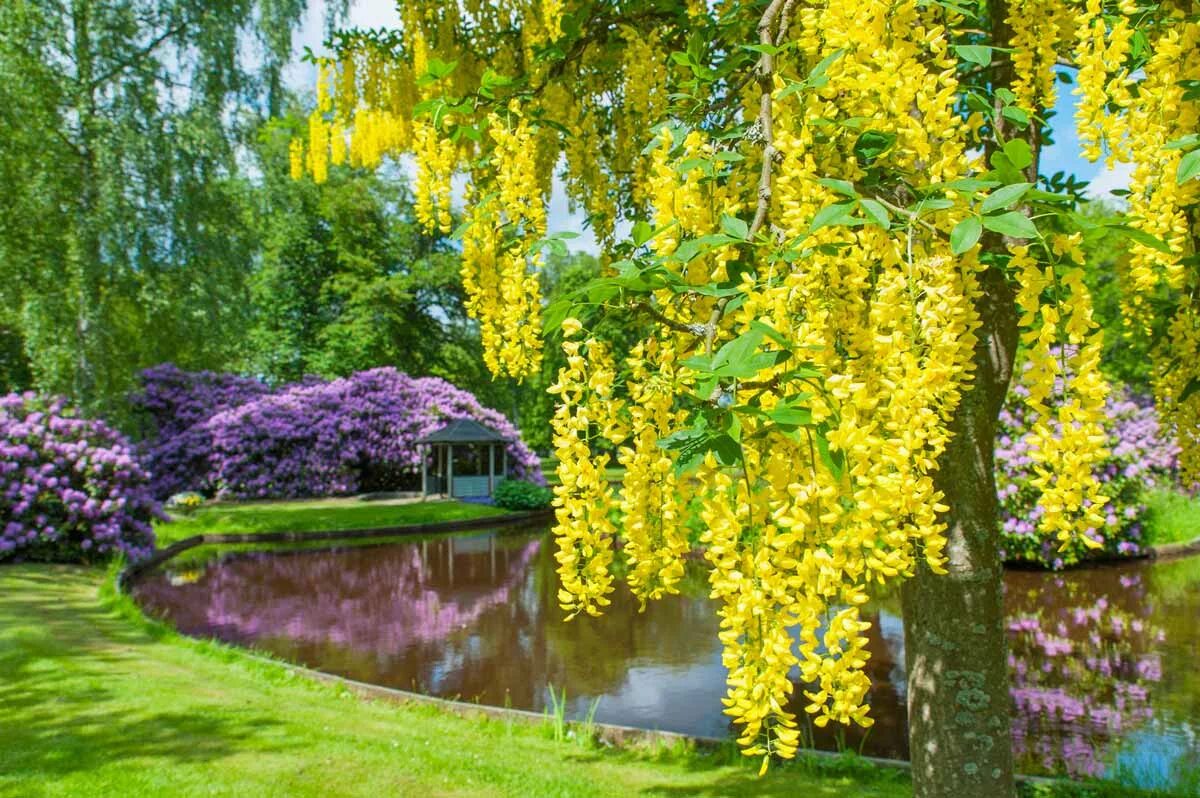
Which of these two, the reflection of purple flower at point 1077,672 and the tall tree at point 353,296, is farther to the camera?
the tall tree at point 353,296

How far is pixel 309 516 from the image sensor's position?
60.8 ft

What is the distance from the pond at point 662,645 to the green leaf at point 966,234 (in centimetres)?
389

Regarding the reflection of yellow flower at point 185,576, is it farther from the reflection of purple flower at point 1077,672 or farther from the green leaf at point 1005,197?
the green leaf at point 1005,197

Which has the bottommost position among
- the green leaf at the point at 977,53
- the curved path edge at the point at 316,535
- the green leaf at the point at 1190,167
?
the curved path edge at the point at 316,535

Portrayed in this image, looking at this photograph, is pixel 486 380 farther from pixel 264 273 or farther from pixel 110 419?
pixel 110 419

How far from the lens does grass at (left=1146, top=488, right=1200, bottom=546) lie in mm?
13430

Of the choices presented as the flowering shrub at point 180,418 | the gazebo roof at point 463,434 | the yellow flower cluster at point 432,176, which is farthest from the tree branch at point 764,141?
the flowering shrub at point 180,418

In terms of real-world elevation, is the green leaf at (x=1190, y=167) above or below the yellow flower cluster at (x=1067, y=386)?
above

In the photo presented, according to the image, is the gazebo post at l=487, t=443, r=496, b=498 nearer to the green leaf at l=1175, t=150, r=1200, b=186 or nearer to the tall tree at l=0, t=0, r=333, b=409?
the tall tree at l=0, t=0, r=333, b=409

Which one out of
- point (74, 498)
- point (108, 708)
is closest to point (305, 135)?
point (74, 498)

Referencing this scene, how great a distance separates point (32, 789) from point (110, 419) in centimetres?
1118

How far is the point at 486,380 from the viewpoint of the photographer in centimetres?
3247

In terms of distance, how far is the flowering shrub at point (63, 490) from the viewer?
432 inches

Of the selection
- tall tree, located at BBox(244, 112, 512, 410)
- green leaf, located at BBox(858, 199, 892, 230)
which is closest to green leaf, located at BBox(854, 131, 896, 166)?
green leaf, located at BBox(858, 199, 892, 230)
